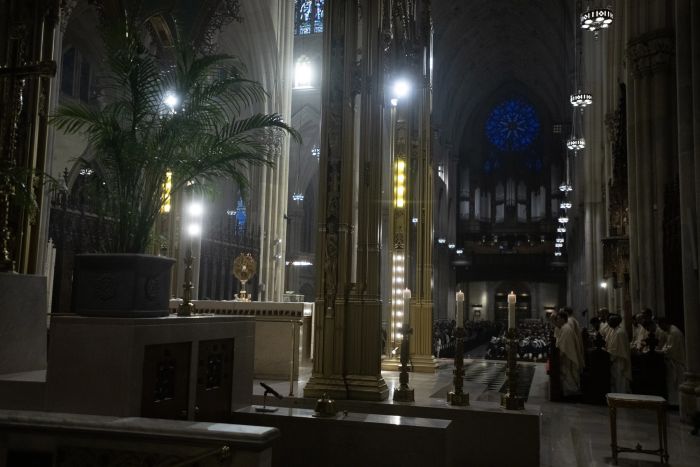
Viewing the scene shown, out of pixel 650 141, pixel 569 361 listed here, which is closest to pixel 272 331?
pixel 569 361

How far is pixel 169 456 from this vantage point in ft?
8.52

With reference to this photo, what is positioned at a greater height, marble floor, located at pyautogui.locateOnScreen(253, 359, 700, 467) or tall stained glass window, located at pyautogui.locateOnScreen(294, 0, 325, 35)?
tall stained glass window, located at pyautogui.locateOnScreen(294, 0, 325, 35)

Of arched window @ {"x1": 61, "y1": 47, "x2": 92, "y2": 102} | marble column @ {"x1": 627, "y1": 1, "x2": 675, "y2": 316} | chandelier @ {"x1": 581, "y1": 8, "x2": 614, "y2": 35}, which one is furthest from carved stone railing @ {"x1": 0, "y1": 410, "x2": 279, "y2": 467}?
arched window @ {"x1": 61, "y1": 47, "x2": 92, "y2": 102}

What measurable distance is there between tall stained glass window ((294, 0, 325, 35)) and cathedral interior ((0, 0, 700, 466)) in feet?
28.0

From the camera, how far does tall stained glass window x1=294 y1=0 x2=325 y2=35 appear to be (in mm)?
31094

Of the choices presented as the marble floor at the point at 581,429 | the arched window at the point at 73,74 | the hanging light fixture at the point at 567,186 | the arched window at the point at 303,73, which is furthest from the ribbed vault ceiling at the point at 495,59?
the marble floor at the point at 581,429

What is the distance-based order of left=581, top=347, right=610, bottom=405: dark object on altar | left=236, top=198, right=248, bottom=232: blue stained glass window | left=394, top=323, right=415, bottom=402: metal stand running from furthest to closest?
left=236, top=198, right=248, bottom=232: blue stained glass window < left=581, top=347, right=610, bottom=405: dark object on altar < left=394, top=323, right=415, bottom=402: metal stand

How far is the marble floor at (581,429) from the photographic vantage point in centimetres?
→ 639

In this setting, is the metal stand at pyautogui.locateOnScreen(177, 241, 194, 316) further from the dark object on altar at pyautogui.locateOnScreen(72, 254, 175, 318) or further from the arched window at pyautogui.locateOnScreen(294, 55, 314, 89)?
the arched window at pyautogui.locateOnScreen(294, 55, 314, 89)

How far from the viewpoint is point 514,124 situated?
48.9 metres

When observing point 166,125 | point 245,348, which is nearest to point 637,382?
point 245,348

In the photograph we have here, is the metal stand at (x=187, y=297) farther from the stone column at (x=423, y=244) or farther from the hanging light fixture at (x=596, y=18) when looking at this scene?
the hanging light fixture at (x=596, y=18)

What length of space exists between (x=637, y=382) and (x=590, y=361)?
2.71ft

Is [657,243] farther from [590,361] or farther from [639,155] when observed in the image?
[590,361]
